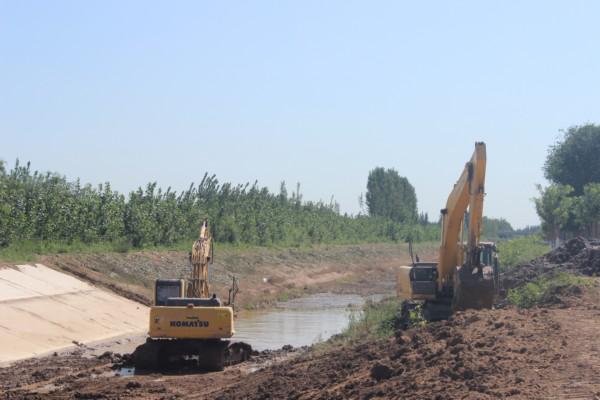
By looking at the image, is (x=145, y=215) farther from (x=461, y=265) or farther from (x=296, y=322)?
(x=461, y=265)

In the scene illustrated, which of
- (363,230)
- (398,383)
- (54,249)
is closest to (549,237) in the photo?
(363,230)

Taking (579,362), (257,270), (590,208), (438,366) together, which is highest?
(590,208)

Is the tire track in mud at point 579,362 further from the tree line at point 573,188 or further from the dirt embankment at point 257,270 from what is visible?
the tree line at point 573,188

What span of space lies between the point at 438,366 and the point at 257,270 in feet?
134

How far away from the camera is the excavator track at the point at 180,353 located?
72.2 feet

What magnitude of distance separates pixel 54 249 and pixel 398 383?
28382mm

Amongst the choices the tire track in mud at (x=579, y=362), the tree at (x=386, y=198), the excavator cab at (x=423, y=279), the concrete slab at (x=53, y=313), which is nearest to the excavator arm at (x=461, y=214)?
the excavator cab at (x=423, y=279)

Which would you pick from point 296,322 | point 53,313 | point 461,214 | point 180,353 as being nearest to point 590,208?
point 296,322

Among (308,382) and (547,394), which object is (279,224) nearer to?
(308,382)

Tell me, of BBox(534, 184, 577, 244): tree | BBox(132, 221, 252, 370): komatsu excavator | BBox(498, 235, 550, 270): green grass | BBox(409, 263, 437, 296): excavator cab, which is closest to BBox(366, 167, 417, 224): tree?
BBox(534, 184, 577, 244): tree

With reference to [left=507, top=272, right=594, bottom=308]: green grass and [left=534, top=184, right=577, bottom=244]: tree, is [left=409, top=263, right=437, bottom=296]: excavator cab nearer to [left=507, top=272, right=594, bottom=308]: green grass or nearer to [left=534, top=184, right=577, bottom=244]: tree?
[left=507, top=272, right=594, bottom=308]: green grass

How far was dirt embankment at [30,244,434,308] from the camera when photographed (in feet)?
127

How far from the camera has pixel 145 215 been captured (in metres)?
51.3

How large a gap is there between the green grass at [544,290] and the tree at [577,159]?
51.3 m
